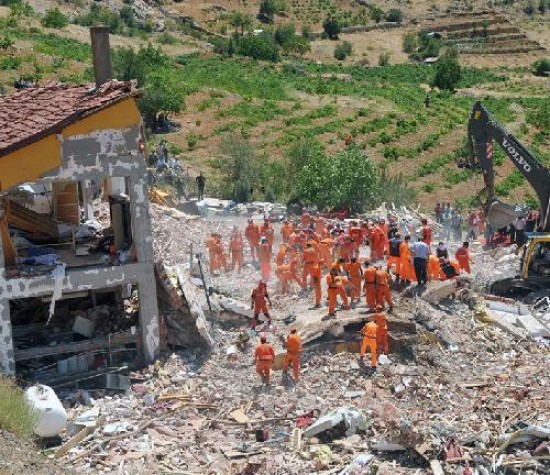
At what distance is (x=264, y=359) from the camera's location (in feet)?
58.3

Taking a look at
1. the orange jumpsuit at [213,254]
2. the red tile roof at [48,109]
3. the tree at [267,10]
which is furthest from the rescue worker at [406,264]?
the tree at [267,10]

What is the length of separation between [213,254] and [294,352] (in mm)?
6689

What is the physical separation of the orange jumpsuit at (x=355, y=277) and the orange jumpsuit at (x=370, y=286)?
3.02 ft

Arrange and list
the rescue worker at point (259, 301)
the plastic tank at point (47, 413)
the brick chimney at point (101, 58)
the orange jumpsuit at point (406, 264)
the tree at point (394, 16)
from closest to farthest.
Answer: the plastic tank at point (47, 413) < the brick chimney at point (101, 58) < the rescue worker at point (259, 301) < the orange jumpsuit at point (406, 264) < the tree at point (394, 16)

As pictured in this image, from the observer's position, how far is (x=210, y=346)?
19.5 meters

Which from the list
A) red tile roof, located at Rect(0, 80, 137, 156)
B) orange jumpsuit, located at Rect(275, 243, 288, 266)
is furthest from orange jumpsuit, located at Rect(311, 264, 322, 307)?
red tile roof, located at Rect(0, 80, 137, 156)

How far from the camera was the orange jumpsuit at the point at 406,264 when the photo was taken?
21516 mm

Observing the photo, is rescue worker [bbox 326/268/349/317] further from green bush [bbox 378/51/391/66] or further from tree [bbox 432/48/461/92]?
green bush [bbox 378/51/391/66]

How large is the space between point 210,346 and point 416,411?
4.77 metres

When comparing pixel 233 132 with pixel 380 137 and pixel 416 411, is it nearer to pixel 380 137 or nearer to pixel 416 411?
pixel 380 137

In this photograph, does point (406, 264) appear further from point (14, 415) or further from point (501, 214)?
point (14, 415)

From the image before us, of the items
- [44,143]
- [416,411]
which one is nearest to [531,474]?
[416,411]

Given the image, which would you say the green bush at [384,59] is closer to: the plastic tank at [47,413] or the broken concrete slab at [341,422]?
the broken concrete slab at [341,422]

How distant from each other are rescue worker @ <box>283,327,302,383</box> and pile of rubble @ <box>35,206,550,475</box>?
28 cm
